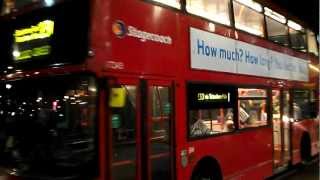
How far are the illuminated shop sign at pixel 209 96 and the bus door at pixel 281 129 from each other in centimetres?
221

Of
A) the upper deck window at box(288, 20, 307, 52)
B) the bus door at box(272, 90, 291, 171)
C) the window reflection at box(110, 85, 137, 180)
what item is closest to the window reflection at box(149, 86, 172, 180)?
the window reflection at box(110, 85, 137, 180)

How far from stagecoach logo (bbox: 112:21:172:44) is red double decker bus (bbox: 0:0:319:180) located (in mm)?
14

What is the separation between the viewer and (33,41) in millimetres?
5898

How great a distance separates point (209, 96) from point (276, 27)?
3.79 meters

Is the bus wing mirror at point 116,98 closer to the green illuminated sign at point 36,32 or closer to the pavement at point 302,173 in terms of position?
the green illuminated sign at point 36,32

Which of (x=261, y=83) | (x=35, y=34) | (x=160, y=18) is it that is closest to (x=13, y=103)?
(x=35, y=34)

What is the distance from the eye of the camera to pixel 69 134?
17.6ft

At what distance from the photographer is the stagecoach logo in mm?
5855

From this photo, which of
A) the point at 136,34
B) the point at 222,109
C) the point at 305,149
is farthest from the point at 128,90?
the point at 305,149

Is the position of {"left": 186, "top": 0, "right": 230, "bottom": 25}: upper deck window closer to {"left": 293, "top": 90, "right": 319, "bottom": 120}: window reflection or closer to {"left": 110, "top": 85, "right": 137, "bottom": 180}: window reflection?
{"left": 110, "top": 85, "right": 137, "bottom": 180}: window reflection

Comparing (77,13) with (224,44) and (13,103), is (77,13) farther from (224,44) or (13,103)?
(224,44)

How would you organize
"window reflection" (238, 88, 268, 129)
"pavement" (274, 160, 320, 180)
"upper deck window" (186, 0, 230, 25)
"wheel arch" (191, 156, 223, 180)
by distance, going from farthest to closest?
"pavement" (274, 160, 320, 180), "window reflection" (238, 88, 268, 129), "upper deck window" (186, 0, 230, 25), "wheel arch" (191, 156, 223, 180)

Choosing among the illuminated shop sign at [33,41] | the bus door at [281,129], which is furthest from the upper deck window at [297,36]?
the illuminated shop sign at [33,41]

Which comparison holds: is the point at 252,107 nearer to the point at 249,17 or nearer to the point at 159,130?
the point at 249,17
